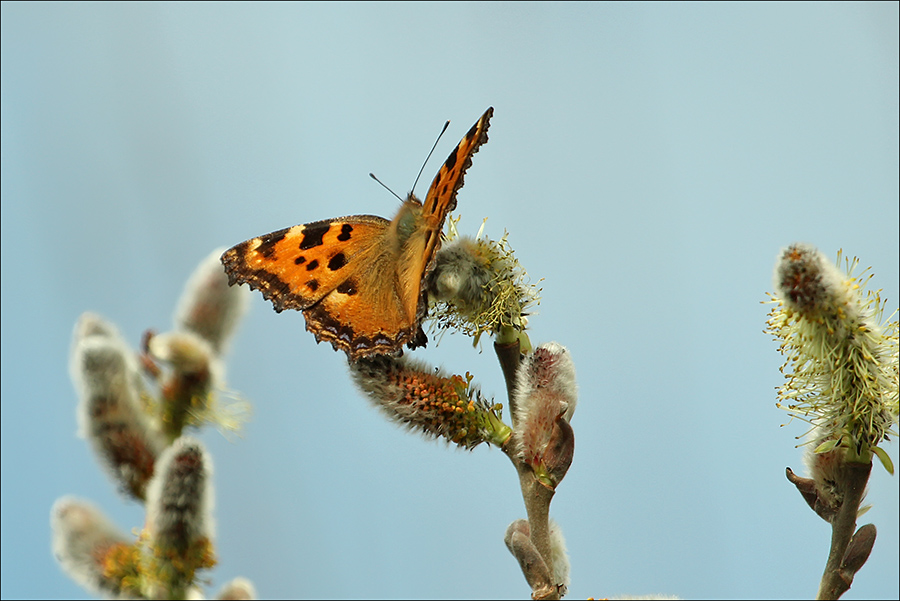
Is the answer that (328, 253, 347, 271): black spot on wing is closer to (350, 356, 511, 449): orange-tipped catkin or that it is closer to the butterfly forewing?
the butterfly forewing

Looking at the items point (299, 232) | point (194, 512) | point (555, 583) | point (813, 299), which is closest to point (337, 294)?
point (299, 232)

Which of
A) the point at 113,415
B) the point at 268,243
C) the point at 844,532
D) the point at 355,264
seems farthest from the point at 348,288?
the point at 844,532

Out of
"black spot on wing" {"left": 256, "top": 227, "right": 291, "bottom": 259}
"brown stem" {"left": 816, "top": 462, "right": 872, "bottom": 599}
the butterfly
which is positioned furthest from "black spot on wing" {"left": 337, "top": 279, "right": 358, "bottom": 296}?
Answer: "brown stem" {"left": 816, "top": 462, "right": 872, "bottom": 599}

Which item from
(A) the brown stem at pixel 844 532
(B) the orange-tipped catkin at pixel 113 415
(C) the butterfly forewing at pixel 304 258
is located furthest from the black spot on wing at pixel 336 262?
(A) the brown stem at pixel 844 532

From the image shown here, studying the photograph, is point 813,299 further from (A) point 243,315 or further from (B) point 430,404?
(A) point 243,315

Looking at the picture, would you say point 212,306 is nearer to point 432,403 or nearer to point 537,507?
point 432,403

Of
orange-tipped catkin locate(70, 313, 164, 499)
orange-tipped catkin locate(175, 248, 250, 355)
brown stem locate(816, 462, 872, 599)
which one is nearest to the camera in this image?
brown stem locate(816, 462, 872, 599)

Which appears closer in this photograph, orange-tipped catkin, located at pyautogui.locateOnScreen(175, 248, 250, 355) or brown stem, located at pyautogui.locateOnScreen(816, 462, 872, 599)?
brown stem, located at pyautogui.locateOnScreen(816, 462, 872, 599)

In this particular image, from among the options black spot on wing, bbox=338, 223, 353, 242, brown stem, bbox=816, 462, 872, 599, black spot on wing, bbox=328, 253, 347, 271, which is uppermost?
black spot on wing, bbox=338, 223, 353, 242
